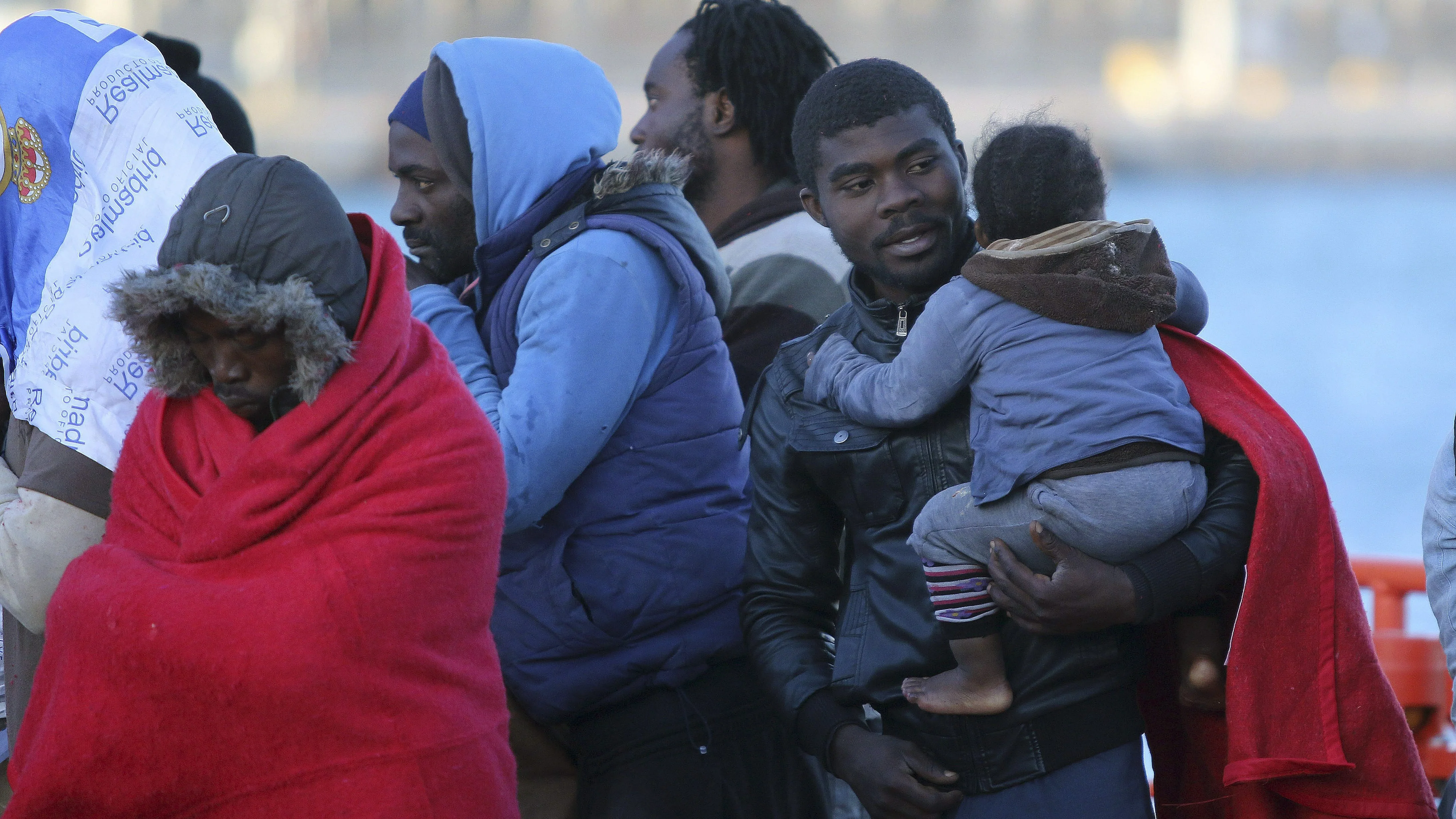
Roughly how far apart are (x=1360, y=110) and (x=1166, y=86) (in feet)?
16.9

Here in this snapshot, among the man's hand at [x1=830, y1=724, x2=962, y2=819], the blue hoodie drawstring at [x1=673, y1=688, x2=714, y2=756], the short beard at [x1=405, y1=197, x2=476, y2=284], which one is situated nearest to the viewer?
the man's hand at [x1=830, y1=724, x2=962, y2=819]

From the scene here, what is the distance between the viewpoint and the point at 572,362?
2.15m

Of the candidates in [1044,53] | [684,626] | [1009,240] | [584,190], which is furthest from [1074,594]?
[1044,53]

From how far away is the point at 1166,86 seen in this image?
1527 inches

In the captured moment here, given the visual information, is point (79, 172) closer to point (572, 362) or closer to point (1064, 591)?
point (572, 362)

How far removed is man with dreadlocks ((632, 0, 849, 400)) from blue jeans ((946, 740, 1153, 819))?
1.45 meters

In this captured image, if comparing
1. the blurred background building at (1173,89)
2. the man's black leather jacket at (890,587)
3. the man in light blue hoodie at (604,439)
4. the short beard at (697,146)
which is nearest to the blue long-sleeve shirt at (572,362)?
the man in light blue hoodie at (604,439)

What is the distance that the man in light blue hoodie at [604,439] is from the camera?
2184 millimetres

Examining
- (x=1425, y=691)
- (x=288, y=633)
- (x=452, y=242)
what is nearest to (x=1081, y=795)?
(x=288, y=633)

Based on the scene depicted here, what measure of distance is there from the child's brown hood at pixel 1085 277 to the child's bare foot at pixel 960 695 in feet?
1.64

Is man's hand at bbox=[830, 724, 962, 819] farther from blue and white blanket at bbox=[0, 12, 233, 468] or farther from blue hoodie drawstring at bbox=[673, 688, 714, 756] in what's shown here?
blue and white blanket at bbox=[0, 12, 233, 468]

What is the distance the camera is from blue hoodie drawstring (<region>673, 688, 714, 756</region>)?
2275mm

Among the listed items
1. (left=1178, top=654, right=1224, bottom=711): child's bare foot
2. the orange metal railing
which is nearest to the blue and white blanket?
(left=1178, top=654, right=1224, bottom=711): child's bare foot

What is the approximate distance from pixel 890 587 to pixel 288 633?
2.73 ft
